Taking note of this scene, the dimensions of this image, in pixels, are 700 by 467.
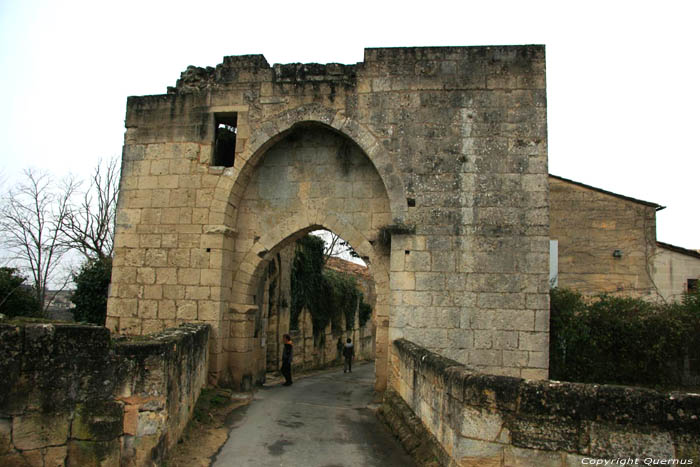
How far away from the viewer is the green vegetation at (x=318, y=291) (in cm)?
1561

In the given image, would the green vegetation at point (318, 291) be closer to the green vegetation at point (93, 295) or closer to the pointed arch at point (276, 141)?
the green vegetation at point (93, 295)

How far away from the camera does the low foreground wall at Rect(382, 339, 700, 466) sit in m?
3.23

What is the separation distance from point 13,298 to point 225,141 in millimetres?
6977

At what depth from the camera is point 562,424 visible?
3484 mm

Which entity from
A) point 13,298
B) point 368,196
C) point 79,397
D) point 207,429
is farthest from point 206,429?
point 13,298

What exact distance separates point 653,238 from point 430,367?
7753 mm

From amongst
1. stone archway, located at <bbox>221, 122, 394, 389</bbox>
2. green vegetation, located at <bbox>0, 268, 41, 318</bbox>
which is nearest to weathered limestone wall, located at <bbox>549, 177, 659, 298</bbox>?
stone archway, located at <bbox>221, 122, 394, 389</bbox>

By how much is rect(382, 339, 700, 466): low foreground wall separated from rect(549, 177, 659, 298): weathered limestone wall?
7445mm

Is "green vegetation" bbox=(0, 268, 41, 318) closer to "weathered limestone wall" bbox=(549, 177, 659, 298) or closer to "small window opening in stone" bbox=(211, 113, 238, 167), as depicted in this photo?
"small window opening in stone" bbox=(211, 113, 238, 167)

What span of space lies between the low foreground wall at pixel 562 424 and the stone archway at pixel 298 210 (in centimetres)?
486

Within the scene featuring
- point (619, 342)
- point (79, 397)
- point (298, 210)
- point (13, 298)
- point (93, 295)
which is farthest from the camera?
point (13, 298)

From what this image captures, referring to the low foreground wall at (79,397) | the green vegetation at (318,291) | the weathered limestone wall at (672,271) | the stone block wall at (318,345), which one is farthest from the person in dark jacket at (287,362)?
the weathered limestone wall at (672,271)

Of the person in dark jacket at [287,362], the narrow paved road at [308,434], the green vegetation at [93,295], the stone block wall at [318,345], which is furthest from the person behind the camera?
the stone block wall at [318,345]

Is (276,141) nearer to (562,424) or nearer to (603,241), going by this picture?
(603,241)
